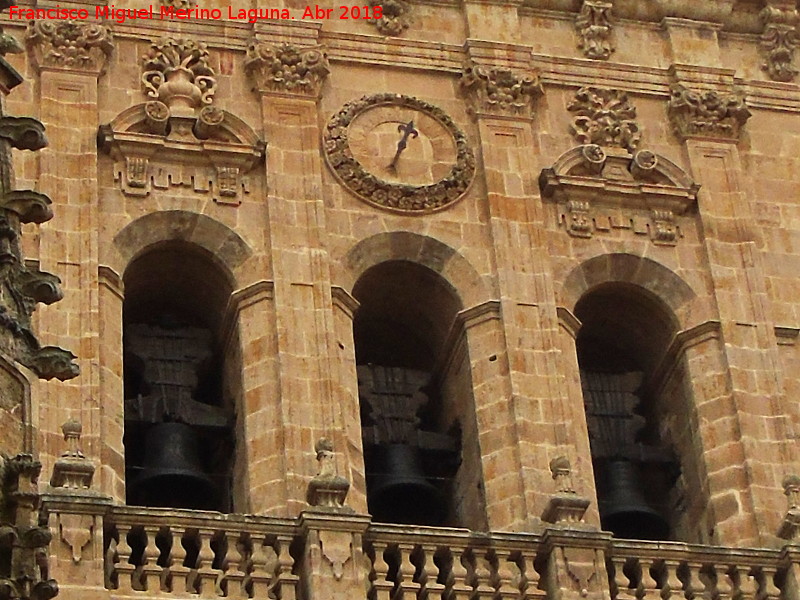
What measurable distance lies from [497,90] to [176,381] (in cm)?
409

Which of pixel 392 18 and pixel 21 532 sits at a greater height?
pixel 392 18

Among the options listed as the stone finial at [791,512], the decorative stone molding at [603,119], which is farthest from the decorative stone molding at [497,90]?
the stone finial at [791,512]

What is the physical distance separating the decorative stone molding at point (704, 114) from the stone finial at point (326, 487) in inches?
230

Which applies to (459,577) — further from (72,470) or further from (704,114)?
(704,114)

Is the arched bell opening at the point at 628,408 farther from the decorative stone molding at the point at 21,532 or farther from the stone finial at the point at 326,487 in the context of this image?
the decorative stone molding at the point at 21,532

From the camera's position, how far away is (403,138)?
2823 centimetres

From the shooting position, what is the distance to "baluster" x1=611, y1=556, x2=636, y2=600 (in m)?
25.3

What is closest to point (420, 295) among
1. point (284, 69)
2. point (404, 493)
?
point (404, 493)

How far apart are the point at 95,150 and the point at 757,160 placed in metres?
6.15

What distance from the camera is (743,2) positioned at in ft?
99.3

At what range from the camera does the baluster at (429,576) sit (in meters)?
24.8

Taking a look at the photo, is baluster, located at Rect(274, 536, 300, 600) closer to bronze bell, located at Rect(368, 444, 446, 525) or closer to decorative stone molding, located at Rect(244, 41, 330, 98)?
bronze bell, located at Rect(368, 444, 446, 525)

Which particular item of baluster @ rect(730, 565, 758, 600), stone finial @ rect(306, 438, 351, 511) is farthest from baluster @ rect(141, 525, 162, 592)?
baluster @ rect(730, 565, 758, 600)

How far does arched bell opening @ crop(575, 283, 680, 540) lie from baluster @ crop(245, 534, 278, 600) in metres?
3.67
